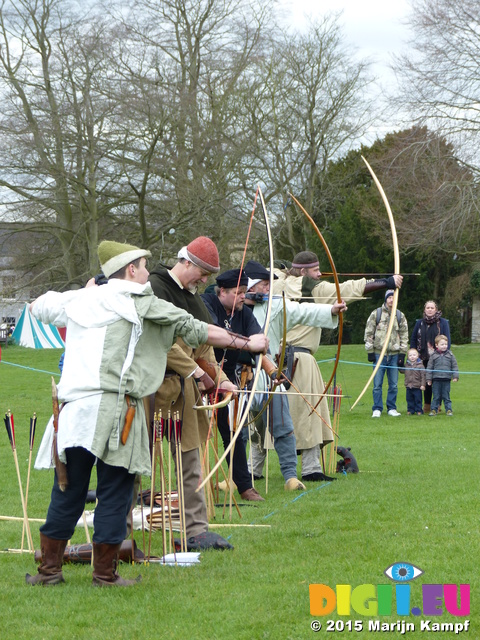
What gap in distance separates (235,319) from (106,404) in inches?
95.6

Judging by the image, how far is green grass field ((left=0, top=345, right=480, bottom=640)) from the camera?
3449mm

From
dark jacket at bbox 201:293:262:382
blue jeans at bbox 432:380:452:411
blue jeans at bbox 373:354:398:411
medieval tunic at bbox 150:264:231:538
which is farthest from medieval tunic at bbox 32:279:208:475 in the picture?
blue jeans at bbox 432:380:452:411

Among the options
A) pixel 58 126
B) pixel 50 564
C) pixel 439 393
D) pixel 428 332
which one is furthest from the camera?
pixel 58 126

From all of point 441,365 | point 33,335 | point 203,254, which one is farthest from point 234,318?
point 441,365

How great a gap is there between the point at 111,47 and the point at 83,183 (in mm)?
3333

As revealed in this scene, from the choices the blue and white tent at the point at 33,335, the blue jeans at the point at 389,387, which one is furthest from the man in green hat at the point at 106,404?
the blue jeans at the point at 389,387

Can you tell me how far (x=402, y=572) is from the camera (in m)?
3.98

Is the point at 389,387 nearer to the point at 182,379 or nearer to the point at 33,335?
the point at 33,335

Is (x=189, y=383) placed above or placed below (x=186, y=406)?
above

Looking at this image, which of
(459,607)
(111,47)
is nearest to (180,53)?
(111,47)

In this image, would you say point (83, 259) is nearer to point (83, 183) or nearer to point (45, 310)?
point (83, 183)

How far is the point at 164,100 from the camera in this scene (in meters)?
21.3

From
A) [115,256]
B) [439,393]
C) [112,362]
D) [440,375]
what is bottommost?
[439,393]

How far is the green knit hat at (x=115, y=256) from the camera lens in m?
4.24
